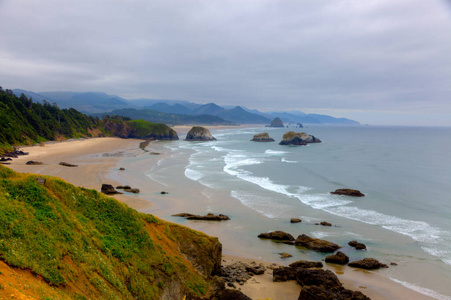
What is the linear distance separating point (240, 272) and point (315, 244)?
7.26m

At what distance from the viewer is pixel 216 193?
37000mm

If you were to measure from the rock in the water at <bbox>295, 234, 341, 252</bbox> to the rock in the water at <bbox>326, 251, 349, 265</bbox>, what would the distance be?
Answer: 59.7 inches

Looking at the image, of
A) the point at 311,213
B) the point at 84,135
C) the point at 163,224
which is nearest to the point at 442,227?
the point at 311,213

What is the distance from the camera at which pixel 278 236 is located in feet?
76.0

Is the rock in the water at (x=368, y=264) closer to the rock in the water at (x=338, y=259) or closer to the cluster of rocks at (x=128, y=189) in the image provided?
the rock in the water at (x=338, y=259)

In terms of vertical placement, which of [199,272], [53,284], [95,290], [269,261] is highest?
[53,284]

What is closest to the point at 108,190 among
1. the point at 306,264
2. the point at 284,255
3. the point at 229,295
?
the point at 284,255

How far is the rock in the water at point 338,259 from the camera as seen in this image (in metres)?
19.3

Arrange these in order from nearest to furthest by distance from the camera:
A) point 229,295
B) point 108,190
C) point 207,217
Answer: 1. point 229,295
2. point 207,217
3. point 108,190

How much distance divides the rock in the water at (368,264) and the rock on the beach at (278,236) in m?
5.02

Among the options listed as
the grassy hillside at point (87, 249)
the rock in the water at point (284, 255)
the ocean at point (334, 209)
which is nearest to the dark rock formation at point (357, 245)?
the ocean at point (334, 209)

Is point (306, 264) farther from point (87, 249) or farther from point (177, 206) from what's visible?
point (177, 206)

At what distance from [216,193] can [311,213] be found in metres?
12.1

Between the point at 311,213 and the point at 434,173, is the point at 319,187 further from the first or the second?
the point at 434,173
